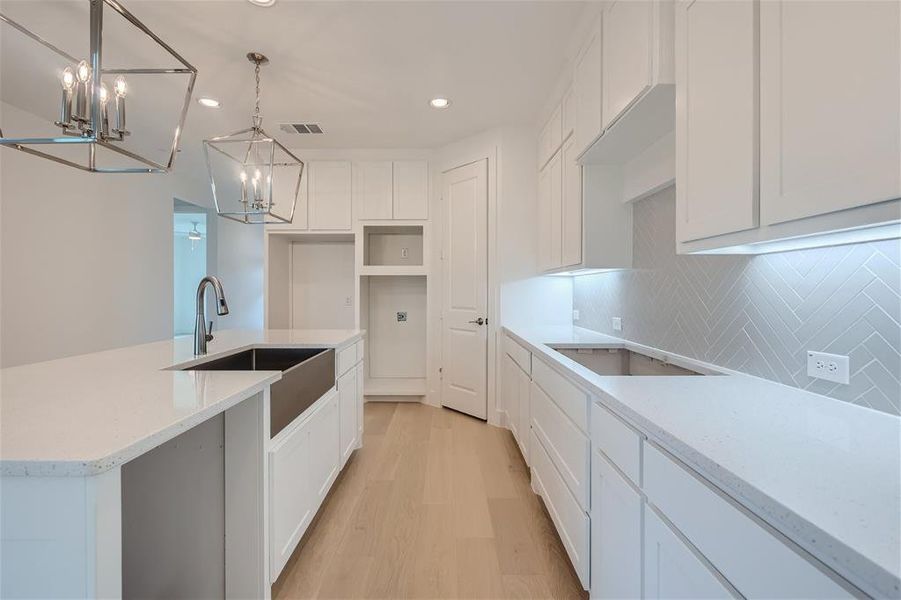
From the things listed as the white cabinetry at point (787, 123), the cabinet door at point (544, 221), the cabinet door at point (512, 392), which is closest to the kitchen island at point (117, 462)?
the white cabinetry at point (787, 123)

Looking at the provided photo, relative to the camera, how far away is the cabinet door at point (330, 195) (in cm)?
414

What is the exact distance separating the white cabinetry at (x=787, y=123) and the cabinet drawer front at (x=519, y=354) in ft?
4.33

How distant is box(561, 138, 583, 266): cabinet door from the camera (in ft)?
7.82

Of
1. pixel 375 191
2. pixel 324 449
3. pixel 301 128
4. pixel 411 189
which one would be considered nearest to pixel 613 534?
pixel 324 449

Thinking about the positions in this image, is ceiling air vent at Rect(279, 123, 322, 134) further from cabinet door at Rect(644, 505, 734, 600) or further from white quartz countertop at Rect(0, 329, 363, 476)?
cabinet door at Rect(644, 505, 734, 600)

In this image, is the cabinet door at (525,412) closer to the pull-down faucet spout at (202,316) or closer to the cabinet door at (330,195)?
the pull-down faucet spout at (202,316)

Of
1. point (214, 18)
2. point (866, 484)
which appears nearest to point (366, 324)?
point (214, 18)

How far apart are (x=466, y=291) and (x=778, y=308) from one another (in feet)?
8.84

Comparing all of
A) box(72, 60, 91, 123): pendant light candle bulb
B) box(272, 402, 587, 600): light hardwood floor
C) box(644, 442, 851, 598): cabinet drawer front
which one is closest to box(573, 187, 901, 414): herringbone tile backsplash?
box(644, 442, 851, 598): cabinet drawer front

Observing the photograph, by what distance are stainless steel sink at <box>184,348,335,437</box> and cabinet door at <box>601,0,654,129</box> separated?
1.79 metres

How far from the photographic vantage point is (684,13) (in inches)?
50.3

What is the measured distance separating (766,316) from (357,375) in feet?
7.78

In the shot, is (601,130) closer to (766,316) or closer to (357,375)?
(766,316)

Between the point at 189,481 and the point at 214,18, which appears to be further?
the point at 214,18
